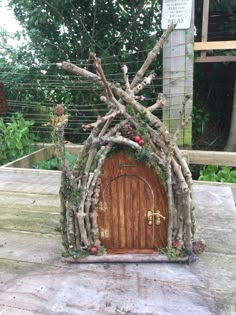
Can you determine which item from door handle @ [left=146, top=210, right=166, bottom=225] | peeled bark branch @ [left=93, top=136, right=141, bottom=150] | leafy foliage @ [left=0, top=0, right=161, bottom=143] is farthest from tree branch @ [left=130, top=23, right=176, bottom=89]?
leafy foliage @ [left=0, top=0, right=161, bottom=143]

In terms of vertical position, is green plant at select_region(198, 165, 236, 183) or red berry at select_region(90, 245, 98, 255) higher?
red berry at select_region(90, 245, 98, 255)

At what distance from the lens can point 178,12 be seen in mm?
2445

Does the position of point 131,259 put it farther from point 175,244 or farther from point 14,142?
point 14,142

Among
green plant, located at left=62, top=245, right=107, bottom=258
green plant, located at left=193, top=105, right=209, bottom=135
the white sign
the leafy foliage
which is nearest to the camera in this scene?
green plant, located at left=62, top=245, right=107, bottom=258

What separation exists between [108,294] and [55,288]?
6.6 inches

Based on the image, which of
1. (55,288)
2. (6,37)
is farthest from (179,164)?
(6,37)

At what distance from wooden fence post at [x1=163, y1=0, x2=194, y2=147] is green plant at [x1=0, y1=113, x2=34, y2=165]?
1.27m

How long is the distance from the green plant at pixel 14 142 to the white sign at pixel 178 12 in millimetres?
1526

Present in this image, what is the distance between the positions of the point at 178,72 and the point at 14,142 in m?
1.51

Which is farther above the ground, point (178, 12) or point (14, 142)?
point (178, 12)

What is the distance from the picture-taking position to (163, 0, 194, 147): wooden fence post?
2484 millimetres

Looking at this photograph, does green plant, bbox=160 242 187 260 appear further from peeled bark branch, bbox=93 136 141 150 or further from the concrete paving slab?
peeled bark branch, bbox=93 136 141 150

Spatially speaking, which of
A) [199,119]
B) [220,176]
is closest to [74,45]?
[199,119]

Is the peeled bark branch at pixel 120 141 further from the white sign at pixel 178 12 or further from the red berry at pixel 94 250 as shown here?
the white sign at pixel 178 12
